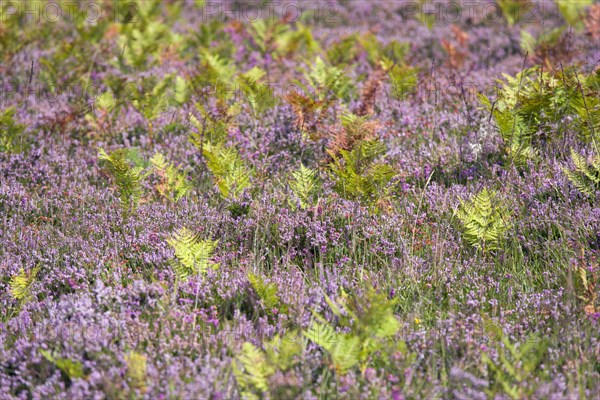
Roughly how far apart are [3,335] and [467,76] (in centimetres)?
561

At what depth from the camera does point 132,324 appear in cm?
327

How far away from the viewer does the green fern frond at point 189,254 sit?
12.1 ft

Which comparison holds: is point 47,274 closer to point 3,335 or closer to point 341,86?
point 3,335

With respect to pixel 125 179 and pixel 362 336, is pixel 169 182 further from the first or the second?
pixel 362 336

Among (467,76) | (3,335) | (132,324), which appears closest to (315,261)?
(132,324)

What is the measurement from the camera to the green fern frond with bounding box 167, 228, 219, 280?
12.1ft

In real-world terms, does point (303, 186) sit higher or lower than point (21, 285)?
higher

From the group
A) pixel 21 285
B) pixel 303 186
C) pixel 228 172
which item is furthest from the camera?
pixel 228 172

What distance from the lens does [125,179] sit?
4.48 meters

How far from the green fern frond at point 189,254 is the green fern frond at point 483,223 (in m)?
1.53

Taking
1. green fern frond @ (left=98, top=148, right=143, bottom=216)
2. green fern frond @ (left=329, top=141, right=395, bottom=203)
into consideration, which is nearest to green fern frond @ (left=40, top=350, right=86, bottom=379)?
green fern frond @ (left=98, top=148, right=143, bottom=216)

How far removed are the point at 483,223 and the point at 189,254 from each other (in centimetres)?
176

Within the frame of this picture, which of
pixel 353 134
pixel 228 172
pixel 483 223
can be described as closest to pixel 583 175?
pixel 483 223

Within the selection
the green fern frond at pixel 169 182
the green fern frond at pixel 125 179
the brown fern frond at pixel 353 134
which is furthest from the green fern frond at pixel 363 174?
the green fern frond at pixel 125 179
